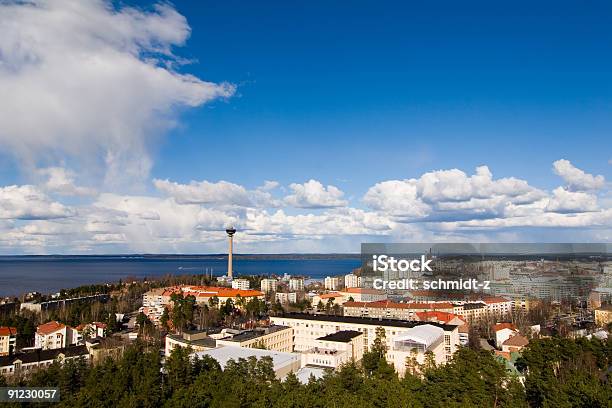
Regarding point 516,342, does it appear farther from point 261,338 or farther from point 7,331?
point 7,331

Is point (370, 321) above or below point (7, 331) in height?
above

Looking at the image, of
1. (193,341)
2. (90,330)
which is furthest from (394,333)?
(90,330)

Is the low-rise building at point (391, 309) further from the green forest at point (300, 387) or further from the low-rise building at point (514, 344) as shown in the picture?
the green forest at point (300, 387)

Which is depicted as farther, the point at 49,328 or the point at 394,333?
the point at 49,328

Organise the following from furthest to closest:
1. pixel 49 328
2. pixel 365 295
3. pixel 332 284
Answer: pixel 332 284 < pixel 365 295 < pixel 49 328

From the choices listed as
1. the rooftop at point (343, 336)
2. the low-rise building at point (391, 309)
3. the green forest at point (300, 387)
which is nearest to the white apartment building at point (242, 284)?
the low-rise building at point (391, 309)

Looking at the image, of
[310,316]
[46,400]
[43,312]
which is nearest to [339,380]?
[46,400]

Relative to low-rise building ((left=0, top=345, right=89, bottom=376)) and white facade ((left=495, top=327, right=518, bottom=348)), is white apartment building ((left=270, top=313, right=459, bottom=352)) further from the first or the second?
low-rise building ((left=0, top=345, right=89, bottom=376))

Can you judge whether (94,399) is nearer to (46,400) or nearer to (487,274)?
(46,400)

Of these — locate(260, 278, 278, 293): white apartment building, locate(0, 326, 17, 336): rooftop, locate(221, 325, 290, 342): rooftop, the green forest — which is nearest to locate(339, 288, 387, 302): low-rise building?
locate(260, 278, 278, 293): white apartment building
